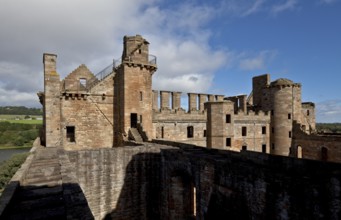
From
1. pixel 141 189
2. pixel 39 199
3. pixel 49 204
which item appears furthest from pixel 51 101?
pixel 49 204

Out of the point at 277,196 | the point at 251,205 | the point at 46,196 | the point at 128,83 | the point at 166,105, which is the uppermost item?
the point at 128,83

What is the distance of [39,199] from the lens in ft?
14.4

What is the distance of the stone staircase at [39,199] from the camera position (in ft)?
12.4

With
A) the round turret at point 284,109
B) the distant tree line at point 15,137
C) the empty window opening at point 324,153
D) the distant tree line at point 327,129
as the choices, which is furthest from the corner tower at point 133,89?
the distant tree line at point 15,137

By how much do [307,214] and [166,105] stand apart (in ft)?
60.4

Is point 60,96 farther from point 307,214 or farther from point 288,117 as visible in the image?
point 288,117

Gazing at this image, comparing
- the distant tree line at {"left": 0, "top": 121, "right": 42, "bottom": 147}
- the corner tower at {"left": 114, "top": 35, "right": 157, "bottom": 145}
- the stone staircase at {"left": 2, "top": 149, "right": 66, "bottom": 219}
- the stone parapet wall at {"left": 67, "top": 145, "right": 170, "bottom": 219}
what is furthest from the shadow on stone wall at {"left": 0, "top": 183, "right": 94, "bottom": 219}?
the distant tree line at {"left": 0, "top": 121, "right": 42, "bottom": 147}

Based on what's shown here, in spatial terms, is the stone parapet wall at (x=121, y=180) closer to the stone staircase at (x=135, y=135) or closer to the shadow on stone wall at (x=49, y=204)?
the stone staircase at (x=135, y=135)

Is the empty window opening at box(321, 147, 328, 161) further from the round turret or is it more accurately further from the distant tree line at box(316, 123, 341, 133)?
the distant tree line at box(316, 123, 341, 133)

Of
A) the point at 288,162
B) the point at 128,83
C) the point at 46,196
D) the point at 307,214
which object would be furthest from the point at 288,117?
the point at 46,196

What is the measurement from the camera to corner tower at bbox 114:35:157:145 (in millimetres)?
17891

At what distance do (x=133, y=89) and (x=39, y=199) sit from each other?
14141 mm

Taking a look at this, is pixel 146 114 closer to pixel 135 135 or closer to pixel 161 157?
pixel 135 135

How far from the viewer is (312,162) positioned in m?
6.80
